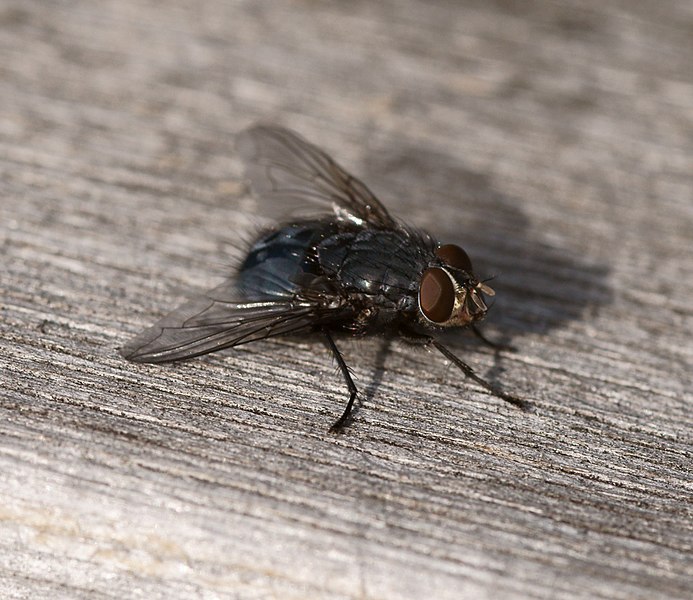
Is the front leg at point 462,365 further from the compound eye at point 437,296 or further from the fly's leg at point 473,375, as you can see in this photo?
the compound eye at point 437,296

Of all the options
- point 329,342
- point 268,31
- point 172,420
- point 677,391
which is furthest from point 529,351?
point 268,31

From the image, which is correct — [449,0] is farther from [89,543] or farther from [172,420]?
[89,543]

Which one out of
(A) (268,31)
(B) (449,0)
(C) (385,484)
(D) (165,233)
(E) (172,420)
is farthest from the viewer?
(B) (449,0)

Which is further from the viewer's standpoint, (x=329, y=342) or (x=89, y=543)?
(x=329, y=342)

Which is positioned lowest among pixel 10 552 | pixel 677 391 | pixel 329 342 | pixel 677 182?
pixel 10 552

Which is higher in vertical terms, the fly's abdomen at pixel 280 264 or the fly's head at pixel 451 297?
the fly's head at pixel 451 297

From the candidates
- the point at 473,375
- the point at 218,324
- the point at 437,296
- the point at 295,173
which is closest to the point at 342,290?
the point at 437,296

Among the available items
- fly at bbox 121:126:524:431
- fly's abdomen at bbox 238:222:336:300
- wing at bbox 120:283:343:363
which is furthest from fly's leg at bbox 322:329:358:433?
fly's abdomen at bbox 238:222:336:300

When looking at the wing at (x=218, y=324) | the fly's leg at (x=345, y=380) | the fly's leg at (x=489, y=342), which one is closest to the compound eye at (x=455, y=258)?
the fly's leg at (x=489, y=342)
